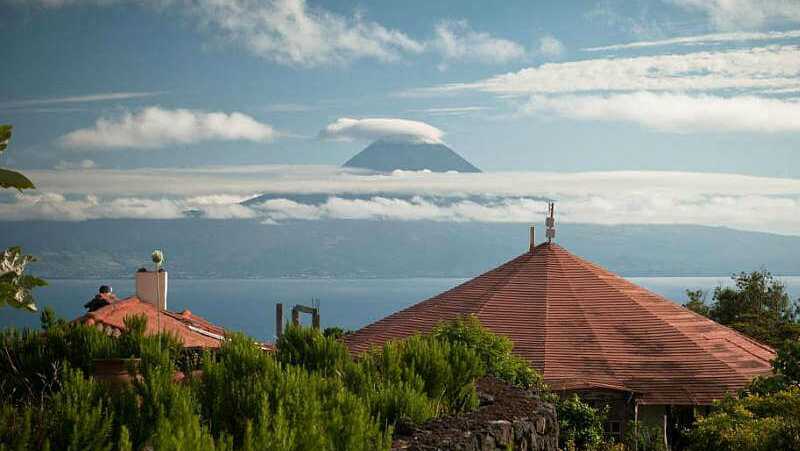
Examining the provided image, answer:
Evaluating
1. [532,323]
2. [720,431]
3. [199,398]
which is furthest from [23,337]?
[532,323]

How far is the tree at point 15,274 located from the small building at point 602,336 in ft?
60.6

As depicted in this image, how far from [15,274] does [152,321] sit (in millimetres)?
10645

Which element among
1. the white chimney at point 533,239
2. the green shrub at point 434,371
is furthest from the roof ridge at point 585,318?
the green shrub at point 434,371

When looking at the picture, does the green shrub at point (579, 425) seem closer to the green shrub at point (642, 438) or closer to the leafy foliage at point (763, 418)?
the green shrub at point (642, 438)

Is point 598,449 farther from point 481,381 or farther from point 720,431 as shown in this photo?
point 481,381

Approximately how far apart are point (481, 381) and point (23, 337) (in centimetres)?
649

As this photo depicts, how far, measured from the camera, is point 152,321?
17.3 meters

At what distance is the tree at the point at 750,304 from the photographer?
44156 millimetres

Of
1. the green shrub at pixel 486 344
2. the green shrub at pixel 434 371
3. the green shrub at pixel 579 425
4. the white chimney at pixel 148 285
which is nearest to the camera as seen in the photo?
the green shrub at pixel 434 371

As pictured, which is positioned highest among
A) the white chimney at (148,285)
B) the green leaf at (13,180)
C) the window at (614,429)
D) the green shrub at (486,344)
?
the green leaf at (13,180)

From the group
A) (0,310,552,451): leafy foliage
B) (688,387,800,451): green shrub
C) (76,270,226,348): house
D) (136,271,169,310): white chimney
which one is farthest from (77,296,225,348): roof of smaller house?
(688,387,800,451): green shrub

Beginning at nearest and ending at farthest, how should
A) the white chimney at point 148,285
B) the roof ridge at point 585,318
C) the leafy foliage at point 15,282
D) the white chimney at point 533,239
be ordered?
the leafy foliage at point 15,282 < the white chimney at point 148,285 < the roof ridge at point 585,318 < the white chimney at point 533,239

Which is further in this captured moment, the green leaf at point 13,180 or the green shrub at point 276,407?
the green shrub at point 276,407

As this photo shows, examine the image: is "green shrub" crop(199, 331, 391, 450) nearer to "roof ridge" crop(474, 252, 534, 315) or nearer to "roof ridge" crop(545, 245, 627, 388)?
"roof ridge" crop(545, 245, 627, 388)
